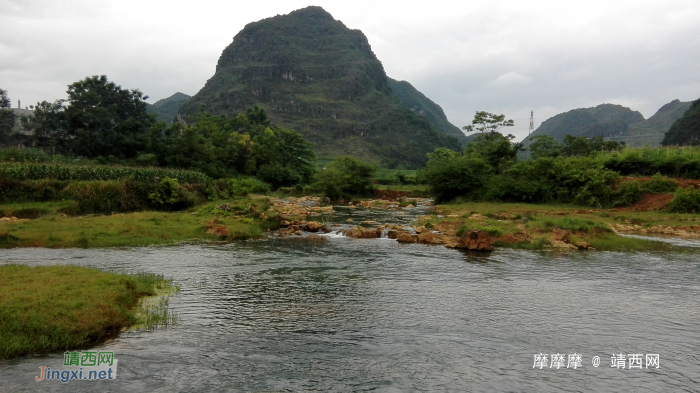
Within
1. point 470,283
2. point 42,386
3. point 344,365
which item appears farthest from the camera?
point 470,283

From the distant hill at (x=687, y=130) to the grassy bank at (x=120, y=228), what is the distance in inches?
3686

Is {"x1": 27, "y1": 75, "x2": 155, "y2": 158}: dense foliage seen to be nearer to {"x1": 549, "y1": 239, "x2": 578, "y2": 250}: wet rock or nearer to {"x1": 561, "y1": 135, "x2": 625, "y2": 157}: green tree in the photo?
{"x1": 549, "y1": 239, "x2": 578, "y2": 250}: wet rock

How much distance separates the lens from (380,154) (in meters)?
161

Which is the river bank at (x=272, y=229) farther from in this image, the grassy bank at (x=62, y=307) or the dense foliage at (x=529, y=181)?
the grassy bank at (x=62, y=307)

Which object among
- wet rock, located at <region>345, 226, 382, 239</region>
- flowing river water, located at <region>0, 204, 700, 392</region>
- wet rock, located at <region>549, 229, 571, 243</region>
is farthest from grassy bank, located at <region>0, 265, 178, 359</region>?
wet rock, located at <region>549, 229, 571, 243</region>

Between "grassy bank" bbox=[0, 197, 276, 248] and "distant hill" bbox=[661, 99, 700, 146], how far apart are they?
93.6m

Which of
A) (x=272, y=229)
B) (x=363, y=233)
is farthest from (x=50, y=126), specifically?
(x=363, y=233)

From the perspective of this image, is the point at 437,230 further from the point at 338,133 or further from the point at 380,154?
the point at 338,133

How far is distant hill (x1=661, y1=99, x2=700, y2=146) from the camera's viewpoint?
286 ft

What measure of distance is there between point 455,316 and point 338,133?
162 m

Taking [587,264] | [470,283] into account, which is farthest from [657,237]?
[470,283]

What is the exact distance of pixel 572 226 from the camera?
26.0 meters

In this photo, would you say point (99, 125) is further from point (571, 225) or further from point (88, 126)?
point (571, 225)

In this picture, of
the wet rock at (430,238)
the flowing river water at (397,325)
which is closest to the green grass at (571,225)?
the flowing river water at (397,325)
